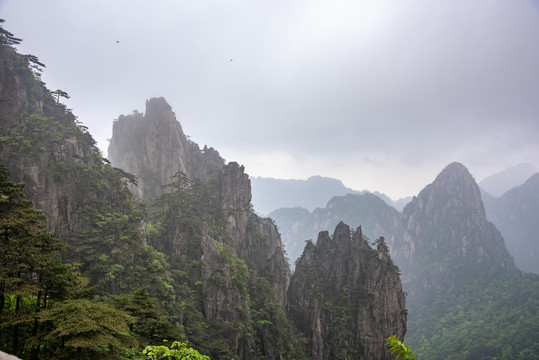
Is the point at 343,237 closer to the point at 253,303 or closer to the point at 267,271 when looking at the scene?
the point at 267,271

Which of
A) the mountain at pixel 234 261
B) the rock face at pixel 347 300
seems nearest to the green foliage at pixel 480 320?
the rock face at pixel 347 300

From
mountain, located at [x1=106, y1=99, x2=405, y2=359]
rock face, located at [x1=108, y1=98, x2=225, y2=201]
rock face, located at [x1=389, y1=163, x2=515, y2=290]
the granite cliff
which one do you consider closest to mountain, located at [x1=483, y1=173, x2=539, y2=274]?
rock face, located at [x1=389, y1=163, x2=515, y2=290]

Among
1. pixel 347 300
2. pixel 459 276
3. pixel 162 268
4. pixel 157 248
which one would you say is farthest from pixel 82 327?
pixel 459 276

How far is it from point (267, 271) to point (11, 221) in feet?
127

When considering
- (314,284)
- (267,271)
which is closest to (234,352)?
(267,271)

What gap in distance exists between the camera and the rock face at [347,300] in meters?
41.5

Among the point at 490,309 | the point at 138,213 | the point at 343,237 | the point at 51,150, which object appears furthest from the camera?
the point at 490,309

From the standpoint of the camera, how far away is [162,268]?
28938 millimetres

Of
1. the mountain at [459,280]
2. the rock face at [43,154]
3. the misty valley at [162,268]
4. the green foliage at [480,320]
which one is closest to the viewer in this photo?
the misty valley at [162,268]

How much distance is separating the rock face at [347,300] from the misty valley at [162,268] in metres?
0.18

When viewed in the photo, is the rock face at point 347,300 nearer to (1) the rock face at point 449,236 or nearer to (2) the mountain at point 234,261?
(2) the mountain at point 234,261

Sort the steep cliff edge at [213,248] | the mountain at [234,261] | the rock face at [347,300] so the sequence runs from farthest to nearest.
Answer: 1. the rock face at [347,300]
2. the mountain at [234,261]
3. the steep cliff edge at [213,248]

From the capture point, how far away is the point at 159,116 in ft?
205

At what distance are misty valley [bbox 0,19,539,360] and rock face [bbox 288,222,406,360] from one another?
7.3 inches
